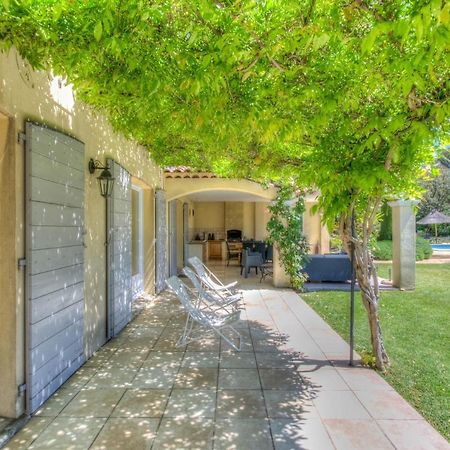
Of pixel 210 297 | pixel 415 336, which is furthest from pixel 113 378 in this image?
pixel 415 336

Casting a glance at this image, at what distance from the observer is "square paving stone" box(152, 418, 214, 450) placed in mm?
2777

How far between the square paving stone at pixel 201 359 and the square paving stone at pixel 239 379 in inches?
9.8

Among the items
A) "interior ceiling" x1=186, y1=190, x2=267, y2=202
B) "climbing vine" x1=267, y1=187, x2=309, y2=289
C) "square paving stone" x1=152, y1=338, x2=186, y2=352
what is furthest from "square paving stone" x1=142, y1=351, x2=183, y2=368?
"interior ceiling" x1=186, y1=190, x2=267, y2=202

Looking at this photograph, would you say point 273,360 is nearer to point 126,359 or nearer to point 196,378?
point 196,378

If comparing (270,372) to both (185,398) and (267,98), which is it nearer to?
(185,398)

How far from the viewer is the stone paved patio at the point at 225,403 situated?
2.85m

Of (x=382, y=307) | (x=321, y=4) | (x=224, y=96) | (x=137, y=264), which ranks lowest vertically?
(x=382, y=307)

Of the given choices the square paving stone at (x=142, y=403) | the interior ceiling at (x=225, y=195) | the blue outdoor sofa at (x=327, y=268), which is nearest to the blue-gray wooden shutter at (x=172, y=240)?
the interior ceiling at (x=225, y=195)

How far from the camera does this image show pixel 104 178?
499 cm

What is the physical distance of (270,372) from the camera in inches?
164

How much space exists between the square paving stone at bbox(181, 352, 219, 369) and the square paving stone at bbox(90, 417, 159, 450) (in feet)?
4.23

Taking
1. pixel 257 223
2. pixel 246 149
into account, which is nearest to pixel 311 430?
pixel 246 149

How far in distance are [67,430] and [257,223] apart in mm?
14928

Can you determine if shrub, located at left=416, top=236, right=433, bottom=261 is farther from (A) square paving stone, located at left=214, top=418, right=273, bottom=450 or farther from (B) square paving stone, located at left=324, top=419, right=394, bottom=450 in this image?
(A) square paving stone, located at left=214, top=418, right=273, bottom=450
